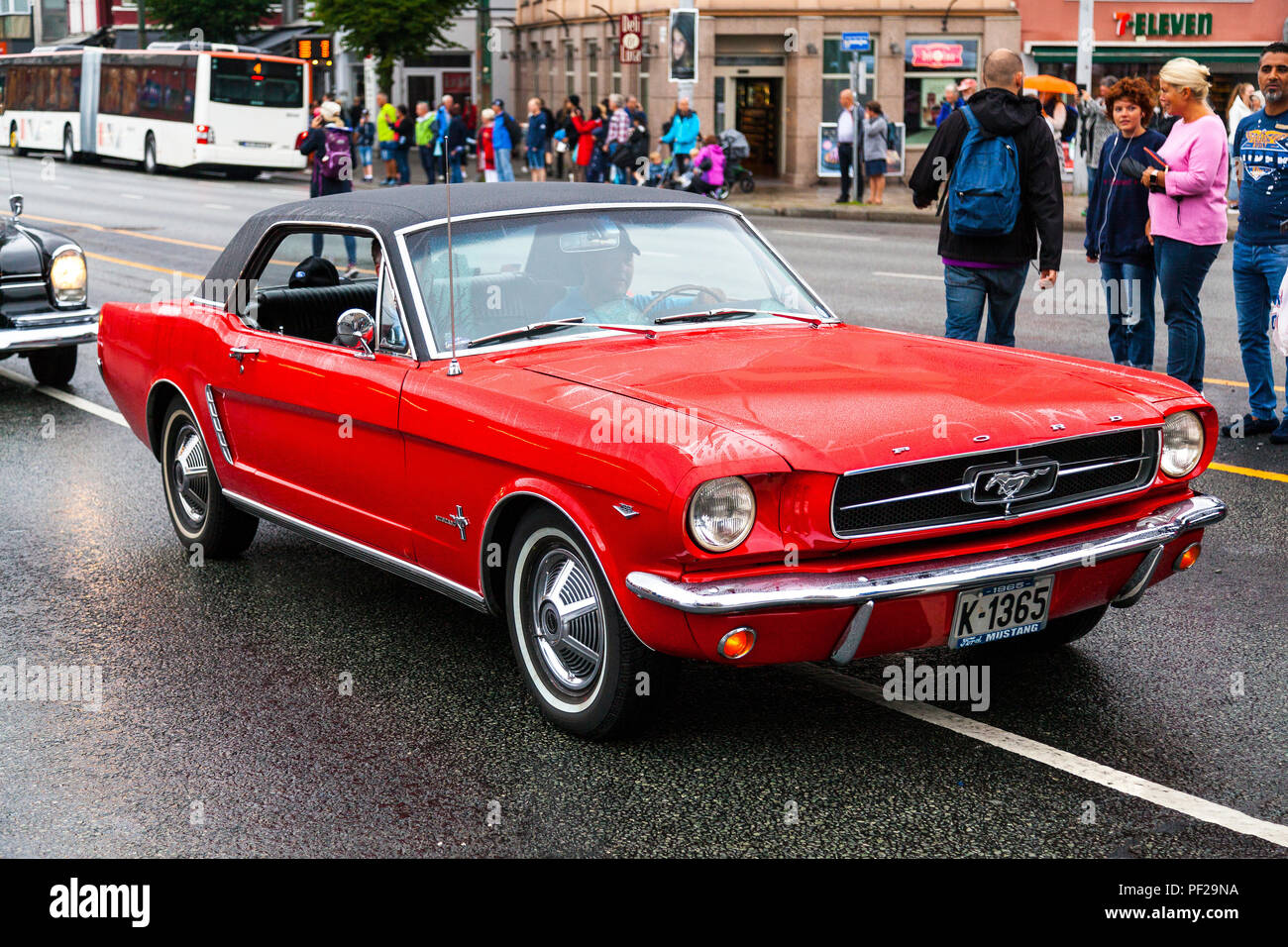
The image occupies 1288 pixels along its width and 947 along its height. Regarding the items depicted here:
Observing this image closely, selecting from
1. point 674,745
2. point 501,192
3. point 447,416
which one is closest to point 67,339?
point 501,192

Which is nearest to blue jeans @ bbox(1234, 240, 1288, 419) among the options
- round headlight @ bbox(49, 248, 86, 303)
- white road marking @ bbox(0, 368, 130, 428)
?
white road marking @ bbox(0, 368, 130, 428)

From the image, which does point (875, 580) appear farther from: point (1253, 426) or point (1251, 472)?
point (1253, 426)

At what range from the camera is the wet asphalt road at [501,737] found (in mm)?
4039

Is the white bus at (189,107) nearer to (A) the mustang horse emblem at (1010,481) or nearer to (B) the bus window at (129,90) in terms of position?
(B) the bus window at (129,90)

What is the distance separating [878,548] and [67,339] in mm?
7925

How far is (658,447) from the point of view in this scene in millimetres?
4133

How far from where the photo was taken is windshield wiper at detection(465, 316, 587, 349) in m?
5.21

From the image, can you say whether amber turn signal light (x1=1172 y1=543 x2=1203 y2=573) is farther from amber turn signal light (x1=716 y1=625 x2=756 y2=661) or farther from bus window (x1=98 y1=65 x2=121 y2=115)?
bus window (x1=98 y1=65 x2=121 y2=115)

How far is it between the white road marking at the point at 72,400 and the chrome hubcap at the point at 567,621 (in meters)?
5.79

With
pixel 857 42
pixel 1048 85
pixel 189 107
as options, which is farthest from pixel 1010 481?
pixel 189 107

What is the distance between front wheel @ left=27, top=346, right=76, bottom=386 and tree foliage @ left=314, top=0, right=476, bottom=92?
3476 cm

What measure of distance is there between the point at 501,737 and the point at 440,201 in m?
1.97

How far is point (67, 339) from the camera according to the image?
10.8 m

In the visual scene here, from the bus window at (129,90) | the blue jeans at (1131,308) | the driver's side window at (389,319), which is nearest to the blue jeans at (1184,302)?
the blue jeans at (1131,308)
